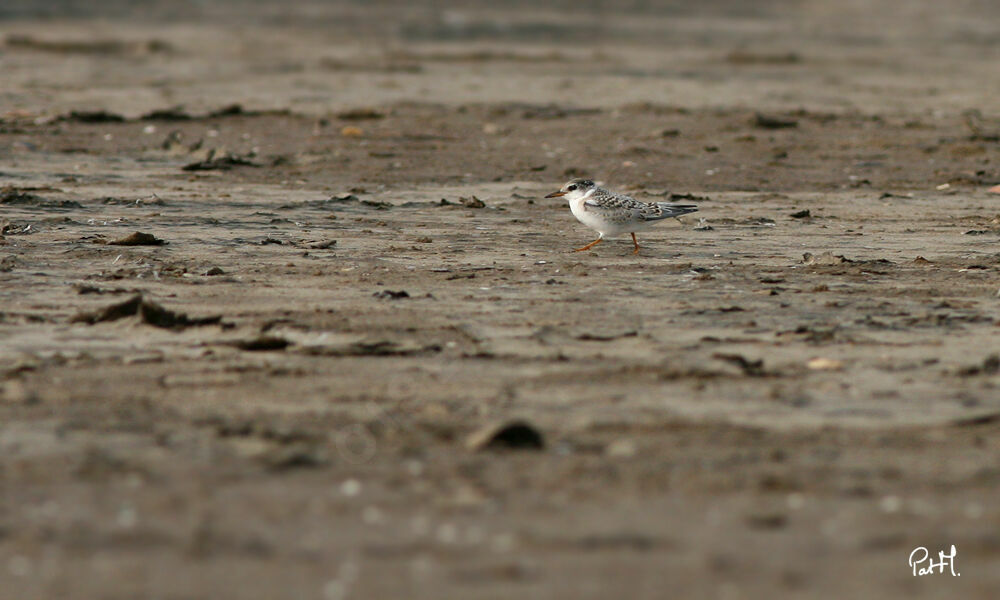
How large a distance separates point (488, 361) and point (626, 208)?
10.6 feet

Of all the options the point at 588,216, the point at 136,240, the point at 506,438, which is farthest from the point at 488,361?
the point at 136,240

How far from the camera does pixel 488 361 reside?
6.34 m

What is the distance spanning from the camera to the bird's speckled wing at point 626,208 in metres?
9.31

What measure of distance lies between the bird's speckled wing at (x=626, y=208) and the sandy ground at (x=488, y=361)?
0.27 m

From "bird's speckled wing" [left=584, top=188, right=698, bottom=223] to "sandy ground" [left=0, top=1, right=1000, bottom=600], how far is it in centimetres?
27

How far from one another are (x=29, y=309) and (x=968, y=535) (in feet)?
16.2

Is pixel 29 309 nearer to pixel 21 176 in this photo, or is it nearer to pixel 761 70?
pixel 21 176

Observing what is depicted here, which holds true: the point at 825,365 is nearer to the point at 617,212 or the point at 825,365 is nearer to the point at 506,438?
the point at 506,438

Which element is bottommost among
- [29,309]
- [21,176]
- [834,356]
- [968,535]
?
[968,535]

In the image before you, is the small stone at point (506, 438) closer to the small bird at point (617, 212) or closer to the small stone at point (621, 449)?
the small stone at point (621, 449)

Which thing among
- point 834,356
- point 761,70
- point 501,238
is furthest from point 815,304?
point 761,70

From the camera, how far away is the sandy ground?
13.6 feet

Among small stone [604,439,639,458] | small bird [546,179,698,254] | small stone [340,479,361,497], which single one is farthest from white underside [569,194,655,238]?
small stone [340,479,361,497]

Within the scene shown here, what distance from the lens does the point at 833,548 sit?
415cm
